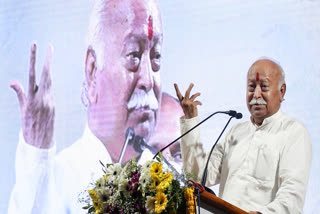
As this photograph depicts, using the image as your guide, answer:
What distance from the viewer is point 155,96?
5203mm

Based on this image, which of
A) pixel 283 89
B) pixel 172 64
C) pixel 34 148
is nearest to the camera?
pixel 283 89

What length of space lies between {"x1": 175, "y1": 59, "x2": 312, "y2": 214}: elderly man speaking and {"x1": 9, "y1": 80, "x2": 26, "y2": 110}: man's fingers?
191 cm

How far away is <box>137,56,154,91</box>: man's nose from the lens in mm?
5246

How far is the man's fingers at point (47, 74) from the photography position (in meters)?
5.71

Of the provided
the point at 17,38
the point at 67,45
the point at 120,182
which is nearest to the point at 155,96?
the point at 67,45

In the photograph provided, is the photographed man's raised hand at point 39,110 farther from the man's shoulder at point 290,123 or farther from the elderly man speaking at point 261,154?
the man's shoulder at point 290,123

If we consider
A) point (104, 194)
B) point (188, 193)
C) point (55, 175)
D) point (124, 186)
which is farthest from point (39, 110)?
point (188, 193)

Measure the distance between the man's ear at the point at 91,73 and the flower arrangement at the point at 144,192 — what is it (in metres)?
2.10

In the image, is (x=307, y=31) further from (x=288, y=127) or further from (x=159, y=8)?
(x=159, y=8)

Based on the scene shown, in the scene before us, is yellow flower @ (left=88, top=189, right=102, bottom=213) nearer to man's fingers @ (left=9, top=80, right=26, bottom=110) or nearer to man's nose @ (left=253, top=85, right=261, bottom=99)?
man's nose @ (left=253, top=85, right=261, bottom=99)

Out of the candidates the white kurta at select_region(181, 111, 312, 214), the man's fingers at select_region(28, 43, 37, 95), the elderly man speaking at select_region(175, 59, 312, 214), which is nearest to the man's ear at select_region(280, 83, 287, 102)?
the elderly man speaking at select_region(175, 59, 312, 214)

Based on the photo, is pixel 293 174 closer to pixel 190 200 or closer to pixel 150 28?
pixel 190 200

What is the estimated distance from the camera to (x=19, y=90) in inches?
231

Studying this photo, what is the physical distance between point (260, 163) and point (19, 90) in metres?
2.56
